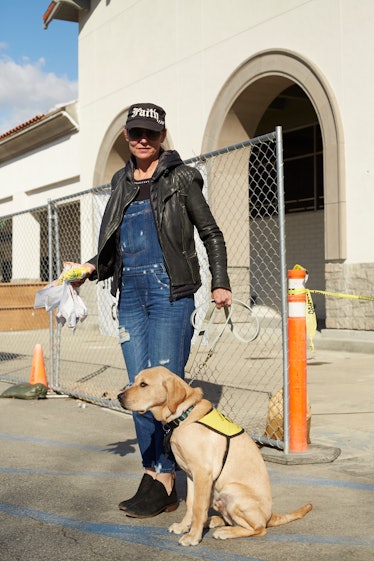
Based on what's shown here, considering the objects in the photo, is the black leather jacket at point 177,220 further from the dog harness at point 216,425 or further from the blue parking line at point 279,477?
the blue parking line at point 279,477

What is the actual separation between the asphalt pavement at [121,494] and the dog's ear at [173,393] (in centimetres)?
69

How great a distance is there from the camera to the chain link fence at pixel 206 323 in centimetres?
678

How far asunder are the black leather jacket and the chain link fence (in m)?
0.47

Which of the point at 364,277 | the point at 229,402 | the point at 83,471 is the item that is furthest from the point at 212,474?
the point at 364,277

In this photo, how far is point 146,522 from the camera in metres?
4.07

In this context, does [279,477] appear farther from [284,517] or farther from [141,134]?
[141,134]

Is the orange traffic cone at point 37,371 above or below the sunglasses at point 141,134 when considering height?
below

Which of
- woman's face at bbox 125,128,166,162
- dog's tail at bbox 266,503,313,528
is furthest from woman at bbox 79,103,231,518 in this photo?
dog's tail at bbox 266,503,313,528

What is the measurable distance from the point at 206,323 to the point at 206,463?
4.66 ft

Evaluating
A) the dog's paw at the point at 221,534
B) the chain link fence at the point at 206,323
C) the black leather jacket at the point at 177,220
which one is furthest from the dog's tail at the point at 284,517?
the black leather jacket at the point at 177,220

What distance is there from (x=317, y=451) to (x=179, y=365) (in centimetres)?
164

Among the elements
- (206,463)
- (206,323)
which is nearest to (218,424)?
(206,463)

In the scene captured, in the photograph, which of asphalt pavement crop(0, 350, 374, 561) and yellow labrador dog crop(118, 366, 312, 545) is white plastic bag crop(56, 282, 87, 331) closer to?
asphalt pavement crop(0, 350, 374, 561)

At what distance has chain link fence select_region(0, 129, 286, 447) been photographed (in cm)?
678
